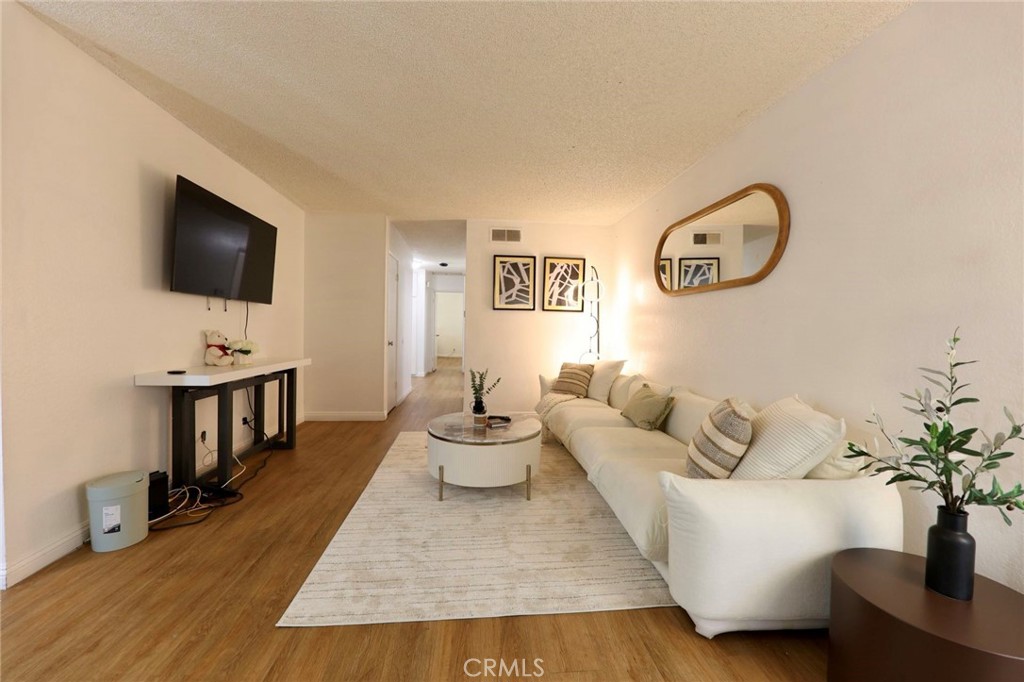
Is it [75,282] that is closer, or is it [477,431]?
[75,282]

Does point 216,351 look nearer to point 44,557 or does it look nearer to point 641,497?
point 44,557

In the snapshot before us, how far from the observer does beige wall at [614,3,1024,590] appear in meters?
1.35

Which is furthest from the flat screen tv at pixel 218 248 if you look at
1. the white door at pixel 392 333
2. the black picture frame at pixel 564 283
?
the black picture frame at pixel 564 283

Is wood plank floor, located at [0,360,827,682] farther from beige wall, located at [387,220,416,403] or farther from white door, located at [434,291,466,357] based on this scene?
white door, located at [434,291,466,357]

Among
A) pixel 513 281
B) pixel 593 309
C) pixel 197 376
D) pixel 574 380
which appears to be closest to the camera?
pixel 197 376

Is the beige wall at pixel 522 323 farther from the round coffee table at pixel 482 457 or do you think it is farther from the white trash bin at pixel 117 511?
the white trash bin at pixel 117 511

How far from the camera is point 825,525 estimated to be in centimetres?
145

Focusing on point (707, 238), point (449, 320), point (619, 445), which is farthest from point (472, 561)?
point (449, 320)

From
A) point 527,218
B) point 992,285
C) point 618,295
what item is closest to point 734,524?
point 992,285

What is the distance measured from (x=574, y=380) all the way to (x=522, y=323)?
1.14m

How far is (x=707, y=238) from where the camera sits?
3004 mm

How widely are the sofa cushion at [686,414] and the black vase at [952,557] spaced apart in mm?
1415

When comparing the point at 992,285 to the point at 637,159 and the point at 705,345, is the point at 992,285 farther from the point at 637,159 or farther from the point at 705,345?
the point at 637,159

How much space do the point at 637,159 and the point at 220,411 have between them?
11.9 ft
